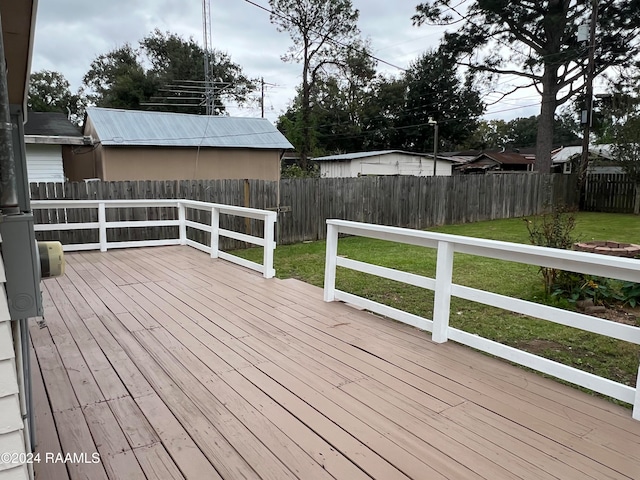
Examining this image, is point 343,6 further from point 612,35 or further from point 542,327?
point 542,327

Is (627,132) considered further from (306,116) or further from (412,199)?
(306,116)

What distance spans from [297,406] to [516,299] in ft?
4.90

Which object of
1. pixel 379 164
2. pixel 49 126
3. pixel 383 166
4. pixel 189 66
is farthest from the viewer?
pixel 189 66

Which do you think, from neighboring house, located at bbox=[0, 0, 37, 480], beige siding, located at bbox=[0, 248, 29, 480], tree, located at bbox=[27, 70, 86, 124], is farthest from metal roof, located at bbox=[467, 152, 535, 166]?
beige siding, located at bbox=[0, 248, 29, 480]

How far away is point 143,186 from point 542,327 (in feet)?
22.1

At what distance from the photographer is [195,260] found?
6.14 meters

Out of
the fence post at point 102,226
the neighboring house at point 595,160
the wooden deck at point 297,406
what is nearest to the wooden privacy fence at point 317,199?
the fence post at point 102,226

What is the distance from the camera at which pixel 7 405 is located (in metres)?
1.09

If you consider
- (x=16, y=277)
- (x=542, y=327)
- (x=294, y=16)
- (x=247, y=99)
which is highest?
(x=294, y=16)

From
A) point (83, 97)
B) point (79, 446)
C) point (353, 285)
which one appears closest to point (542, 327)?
point (353, 285)

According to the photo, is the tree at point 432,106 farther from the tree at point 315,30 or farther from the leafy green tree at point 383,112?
the tree at point 315,30

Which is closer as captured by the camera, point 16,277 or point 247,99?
point 16,277

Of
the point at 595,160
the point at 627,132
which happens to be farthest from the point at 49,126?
the point at 595,160

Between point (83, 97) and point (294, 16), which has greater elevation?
point (294, 16)
